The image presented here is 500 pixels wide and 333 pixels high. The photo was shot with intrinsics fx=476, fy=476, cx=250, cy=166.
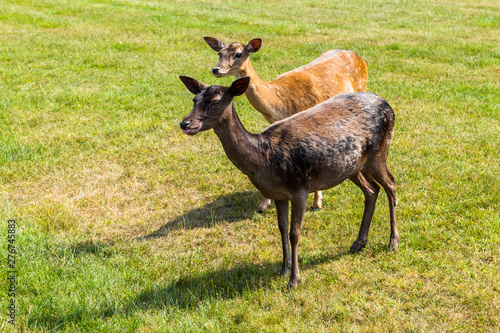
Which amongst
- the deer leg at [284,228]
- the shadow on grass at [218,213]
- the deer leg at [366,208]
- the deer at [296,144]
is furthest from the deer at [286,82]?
the deer leg at [284,228]

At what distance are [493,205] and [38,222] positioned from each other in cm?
549

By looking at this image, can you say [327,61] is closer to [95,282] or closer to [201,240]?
[201,240]

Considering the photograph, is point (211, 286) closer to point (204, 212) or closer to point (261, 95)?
point (204, 212)

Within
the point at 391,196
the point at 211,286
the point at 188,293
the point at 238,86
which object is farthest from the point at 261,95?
the point at 188,293

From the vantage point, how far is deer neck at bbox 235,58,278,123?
609 cm

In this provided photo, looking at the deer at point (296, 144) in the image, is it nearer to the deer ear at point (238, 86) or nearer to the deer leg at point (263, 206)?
the deer ear at point (238, 86)

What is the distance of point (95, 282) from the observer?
4.43m

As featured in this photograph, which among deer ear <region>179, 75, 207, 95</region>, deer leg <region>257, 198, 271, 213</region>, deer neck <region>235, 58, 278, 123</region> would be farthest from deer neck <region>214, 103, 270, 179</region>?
deer leg <region>257, 198, 271, 213</region>

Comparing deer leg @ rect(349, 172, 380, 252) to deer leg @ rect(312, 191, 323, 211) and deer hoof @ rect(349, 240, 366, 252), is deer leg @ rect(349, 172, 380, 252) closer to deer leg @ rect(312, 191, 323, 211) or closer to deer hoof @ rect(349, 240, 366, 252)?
deer hoof @ rect(349, 240, 366, 252)

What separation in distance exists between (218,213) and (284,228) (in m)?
1.70

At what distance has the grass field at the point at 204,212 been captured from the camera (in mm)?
4215

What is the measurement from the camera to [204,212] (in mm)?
6230

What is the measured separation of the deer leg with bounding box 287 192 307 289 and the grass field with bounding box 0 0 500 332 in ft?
0.37

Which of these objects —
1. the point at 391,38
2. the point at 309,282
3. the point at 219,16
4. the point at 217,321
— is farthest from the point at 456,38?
the point at 217,321
